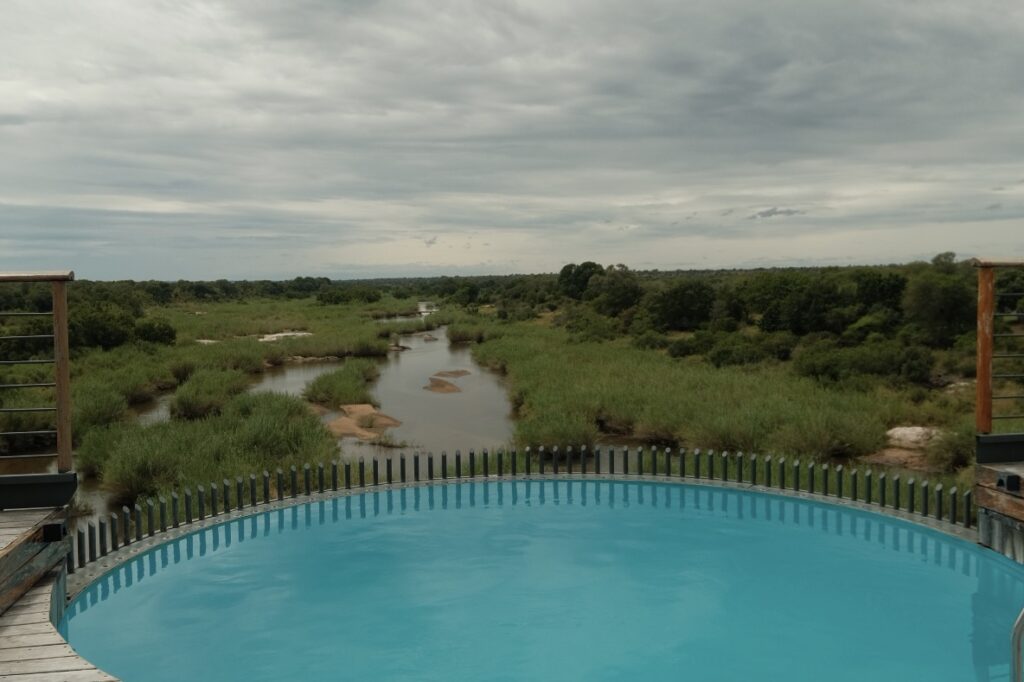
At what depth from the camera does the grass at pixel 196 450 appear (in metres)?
12.8

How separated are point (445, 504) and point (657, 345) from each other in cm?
2215

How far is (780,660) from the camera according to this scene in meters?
A: 6.57

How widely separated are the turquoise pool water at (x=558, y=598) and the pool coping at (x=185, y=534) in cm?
13

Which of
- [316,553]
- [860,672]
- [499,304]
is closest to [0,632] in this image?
[316,553]

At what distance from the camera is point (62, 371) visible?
7.17m

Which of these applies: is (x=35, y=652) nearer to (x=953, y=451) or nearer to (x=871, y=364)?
(x=953, y=451)

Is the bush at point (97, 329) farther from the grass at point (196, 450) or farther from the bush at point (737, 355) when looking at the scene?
the bush at point (737, 355)

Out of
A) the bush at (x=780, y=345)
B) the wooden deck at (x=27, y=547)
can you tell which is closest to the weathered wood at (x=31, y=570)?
the wooden deck at (x=27, y=547)

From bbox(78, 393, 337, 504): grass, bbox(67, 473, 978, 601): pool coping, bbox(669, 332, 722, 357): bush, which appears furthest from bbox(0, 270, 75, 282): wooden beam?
bbox(669, 332, 722, 357): bush

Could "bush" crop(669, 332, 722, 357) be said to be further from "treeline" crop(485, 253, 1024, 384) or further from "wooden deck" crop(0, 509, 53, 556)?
"wooden deck" crop(0, 509, 53, 556)

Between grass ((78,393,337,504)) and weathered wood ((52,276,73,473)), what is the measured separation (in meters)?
4.48

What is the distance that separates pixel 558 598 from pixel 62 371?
5089mm

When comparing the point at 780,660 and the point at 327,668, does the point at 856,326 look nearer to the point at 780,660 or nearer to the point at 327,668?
the point at 780,660

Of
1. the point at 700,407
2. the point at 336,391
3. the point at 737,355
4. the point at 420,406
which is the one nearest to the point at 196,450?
the point at 336,391
